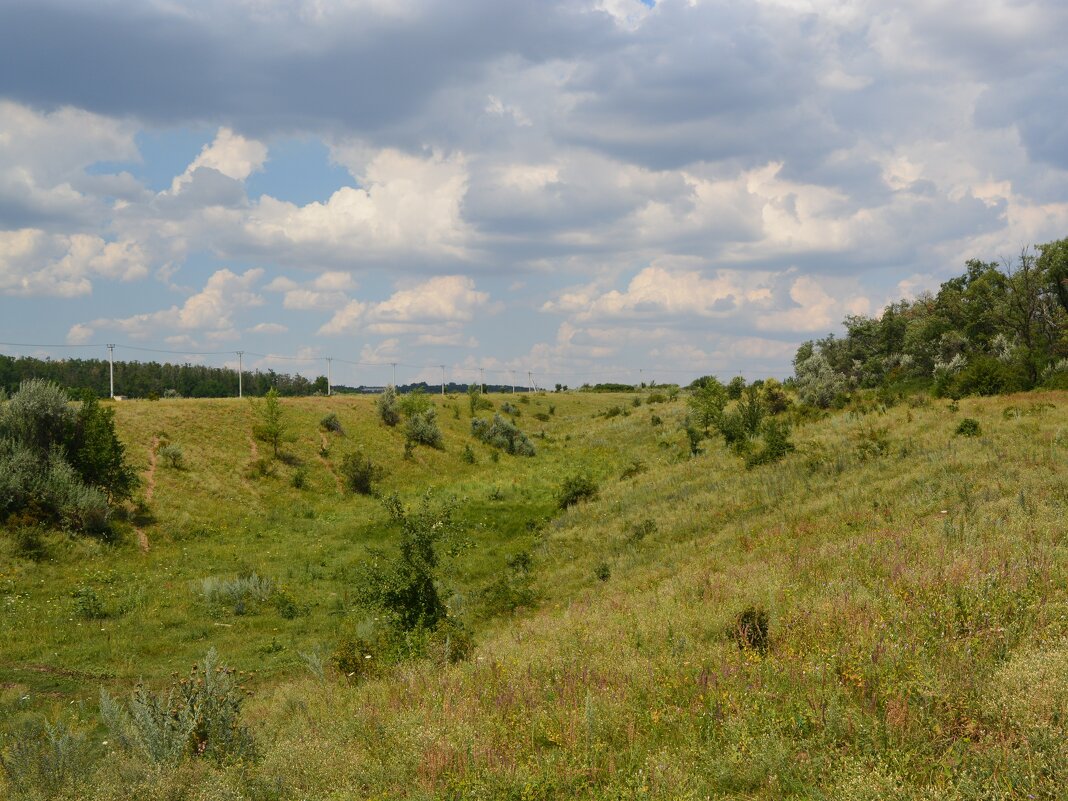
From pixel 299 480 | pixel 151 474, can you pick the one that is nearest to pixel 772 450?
pixel 299 480

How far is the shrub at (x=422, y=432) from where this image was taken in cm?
4866

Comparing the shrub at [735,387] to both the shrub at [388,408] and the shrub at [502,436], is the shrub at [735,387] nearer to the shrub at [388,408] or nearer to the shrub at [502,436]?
the shrub at [502,436]

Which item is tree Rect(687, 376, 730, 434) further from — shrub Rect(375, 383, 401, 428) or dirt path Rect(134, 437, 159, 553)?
dirt path Rect(134, 437, 159, 553)

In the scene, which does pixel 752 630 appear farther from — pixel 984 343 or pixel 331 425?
pixel 984 343

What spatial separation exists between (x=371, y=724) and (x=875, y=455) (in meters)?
20.2

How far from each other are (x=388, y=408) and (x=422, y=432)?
468 cm

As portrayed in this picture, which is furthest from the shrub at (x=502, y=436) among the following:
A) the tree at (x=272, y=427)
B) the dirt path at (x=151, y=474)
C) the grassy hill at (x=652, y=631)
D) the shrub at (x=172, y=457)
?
the dirt path at (x=151, y=474)

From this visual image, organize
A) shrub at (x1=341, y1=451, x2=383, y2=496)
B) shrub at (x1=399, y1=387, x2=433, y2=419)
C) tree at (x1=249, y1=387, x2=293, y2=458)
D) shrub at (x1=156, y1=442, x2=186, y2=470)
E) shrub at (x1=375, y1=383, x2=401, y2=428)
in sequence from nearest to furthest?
1. shrub at (x1=156, y1=442, x2=186, y2=470)
2. shrub at (x1=341, y1=451, x2=383, y2=496)
3. tree at (x1=249, y1=387, x2=293, y2=458)
4. shrub at (x1=375, y1=383, x2=401, y2=428)
5. shrub at (x1=399, y1=387, x2=433, y2=419)

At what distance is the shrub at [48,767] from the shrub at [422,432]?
4015 centimetres

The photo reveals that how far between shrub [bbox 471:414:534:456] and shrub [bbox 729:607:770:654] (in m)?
45.1

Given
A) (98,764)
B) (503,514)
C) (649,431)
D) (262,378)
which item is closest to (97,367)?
(262,378)

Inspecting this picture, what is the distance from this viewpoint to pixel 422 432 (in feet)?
160

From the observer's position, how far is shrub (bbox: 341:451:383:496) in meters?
37.6

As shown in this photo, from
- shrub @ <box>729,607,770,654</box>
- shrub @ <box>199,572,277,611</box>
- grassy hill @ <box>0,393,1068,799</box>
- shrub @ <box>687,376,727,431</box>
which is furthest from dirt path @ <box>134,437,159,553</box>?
shrub @ <box>687,376,727,431</box>
